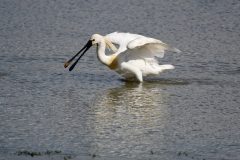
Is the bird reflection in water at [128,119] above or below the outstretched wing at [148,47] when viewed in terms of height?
below

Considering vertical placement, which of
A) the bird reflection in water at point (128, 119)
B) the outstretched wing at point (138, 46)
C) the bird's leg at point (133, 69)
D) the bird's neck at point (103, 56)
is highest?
the outstretched wing at point (138, 46)

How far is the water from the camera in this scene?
8.80 m

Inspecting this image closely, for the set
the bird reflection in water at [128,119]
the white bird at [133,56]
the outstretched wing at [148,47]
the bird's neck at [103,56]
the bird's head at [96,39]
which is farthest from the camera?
the bird's head at [96,39]

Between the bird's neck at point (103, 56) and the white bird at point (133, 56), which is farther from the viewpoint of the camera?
the bird's neck at point (103, 56)

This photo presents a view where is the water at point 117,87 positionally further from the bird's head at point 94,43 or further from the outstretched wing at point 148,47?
the outstretched wing at point 148,47

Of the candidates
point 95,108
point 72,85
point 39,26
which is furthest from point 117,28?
point 95,108

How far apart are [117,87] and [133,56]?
879 millimetres

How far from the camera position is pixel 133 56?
12.6 meters

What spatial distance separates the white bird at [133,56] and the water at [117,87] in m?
0.18

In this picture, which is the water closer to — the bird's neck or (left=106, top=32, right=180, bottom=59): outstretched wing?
the bird's neck

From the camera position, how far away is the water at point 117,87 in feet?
28.9

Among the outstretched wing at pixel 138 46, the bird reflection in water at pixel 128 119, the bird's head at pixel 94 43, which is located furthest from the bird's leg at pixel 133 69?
the bird's head at pixel 94 43

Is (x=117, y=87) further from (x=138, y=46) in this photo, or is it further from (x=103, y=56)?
(x=103, y=56)

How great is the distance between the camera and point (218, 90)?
1148 centimetres
